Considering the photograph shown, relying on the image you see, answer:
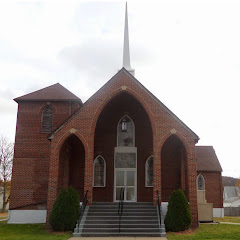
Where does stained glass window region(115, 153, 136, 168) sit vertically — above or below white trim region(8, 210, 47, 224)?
above

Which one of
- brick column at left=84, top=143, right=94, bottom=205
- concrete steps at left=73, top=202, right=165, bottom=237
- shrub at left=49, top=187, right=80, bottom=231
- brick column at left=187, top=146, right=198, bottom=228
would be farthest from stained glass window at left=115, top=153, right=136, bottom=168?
shrub at left=49, top=187, right=80, bottom=231

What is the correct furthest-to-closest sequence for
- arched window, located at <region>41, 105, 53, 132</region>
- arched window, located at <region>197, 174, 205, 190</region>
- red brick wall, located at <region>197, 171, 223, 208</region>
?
arched window, located at <region>197, 174, 205, 190</region> → red brick wall, located at <region>197, 171, 223, 208</region> → arched window, located at <region>41, 105, 53, 132</region>

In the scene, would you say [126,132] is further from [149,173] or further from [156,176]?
[156,176]

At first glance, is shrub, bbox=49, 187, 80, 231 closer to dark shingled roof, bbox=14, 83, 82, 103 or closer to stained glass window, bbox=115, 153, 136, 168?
stained glass window, bbox=115, 153, 136, 168

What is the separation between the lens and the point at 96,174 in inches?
761

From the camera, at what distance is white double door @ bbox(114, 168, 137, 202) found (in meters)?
18.9

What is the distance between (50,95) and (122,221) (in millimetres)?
10918

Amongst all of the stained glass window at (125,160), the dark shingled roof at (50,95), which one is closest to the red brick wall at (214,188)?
the stained glass window at (125,160)

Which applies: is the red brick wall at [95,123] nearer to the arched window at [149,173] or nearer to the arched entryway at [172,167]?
the arched entryway at [172,167]

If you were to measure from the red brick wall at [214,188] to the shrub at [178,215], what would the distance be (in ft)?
47.8

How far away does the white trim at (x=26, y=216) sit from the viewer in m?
19.6

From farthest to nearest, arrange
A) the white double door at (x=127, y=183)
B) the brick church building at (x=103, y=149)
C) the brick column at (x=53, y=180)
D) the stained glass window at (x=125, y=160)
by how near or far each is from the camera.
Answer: the stained glass window at (x=125, y=160) < the white double door at (x=127, y=183) < the brick church building at (x=103, y=149) < the brick column at (x=53, y=180)

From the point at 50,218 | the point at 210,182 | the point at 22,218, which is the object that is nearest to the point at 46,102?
the point at 22,218

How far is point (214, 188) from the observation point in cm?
2838
